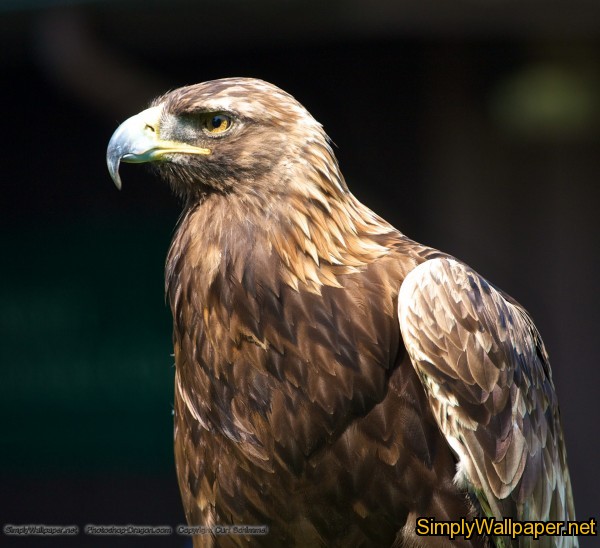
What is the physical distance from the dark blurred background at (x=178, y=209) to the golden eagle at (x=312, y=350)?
2903 mm

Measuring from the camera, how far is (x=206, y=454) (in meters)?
2.64

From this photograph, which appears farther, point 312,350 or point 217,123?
point 217,123

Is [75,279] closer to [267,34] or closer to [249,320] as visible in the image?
[267,34]

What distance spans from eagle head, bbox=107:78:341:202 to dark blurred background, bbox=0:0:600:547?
2862 mm

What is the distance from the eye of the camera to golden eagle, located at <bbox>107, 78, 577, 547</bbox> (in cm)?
247

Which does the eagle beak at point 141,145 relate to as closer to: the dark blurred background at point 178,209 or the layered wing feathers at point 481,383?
the layered wing feathers at point 481,383

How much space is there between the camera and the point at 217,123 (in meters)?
2.60

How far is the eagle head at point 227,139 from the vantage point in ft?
8.38

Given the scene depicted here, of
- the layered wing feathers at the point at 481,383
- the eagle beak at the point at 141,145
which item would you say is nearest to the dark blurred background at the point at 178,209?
the eagle beak at the point at 141,145

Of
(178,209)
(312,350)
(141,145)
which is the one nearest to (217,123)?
(141,145)

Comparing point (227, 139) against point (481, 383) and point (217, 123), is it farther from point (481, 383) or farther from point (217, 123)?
point (481, 383)

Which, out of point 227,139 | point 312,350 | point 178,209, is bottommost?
point 178,209

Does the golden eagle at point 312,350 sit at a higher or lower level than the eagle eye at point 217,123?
lower

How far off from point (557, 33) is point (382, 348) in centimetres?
343
